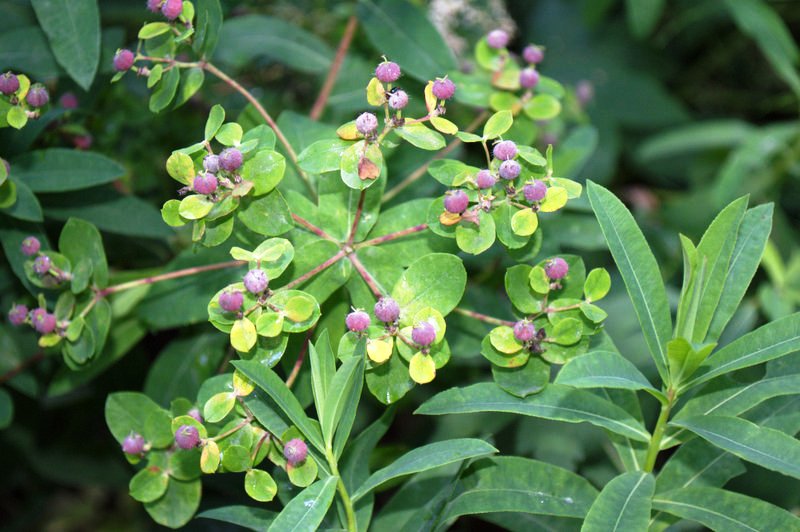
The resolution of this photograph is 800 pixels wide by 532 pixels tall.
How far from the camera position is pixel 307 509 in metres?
0.77

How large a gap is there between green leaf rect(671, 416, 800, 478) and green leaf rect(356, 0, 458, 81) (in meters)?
0.62

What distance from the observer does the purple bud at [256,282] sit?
81cm

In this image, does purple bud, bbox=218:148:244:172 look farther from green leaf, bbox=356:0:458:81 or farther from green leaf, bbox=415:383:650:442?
green leaf, bbox=356:0:458:81

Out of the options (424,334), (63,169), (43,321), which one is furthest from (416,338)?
(63,169)

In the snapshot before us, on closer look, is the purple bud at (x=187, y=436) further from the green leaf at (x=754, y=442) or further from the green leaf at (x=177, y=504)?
the green leaf at (x=754, y=442)

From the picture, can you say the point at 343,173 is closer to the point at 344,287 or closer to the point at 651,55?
the point at 344,287

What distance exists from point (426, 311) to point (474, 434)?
60cm

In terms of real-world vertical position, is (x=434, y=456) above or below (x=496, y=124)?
below

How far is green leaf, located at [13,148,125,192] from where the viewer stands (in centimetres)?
107

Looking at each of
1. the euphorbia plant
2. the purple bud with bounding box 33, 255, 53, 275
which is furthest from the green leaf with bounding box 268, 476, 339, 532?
the purple bud with bounding box 33, 255, 53, 275

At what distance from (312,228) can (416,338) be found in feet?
0.75

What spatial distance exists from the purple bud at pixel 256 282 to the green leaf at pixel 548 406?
0.66ft

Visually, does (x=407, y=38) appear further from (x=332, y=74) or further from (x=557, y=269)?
(x=557, y=269)

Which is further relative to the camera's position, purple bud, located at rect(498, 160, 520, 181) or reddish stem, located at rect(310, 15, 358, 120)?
reddish stem, located at rect(310, 15, 358, 120)
